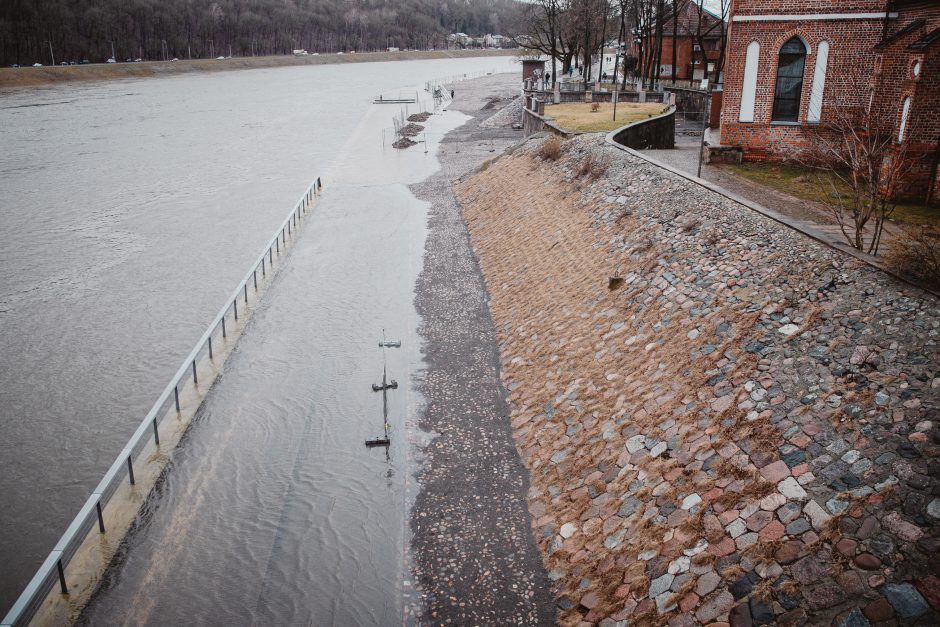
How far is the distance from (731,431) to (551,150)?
18.3m

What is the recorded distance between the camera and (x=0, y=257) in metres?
21.3

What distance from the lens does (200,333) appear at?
52.3 ft

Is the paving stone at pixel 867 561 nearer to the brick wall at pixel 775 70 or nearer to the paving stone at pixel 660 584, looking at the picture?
the paving stone at pixel 660 584

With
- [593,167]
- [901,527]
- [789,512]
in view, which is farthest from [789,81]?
[901,527]

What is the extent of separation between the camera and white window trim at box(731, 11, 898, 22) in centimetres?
1916

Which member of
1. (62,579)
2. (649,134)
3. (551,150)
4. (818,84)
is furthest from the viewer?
(649,134)

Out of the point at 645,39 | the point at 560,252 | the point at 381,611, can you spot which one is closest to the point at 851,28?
the point at 560,252

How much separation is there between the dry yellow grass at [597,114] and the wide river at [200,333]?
7.66m

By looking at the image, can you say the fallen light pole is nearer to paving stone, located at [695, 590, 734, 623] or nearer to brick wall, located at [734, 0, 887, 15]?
paving stone, located at [695, 590, 734, 623]

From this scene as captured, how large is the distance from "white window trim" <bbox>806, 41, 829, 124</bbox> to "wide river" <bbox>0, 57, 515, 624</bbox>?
40.6 ft

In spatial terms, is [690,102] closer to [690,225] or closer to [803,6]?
[803,6]

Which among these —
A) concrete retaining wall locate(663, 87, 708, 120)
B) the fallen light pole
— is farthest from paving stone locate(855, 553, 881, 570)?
concrete retaining wall locate(663, 87, 708, 120)

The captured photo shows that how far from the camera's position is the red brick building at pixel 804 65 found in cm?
1792

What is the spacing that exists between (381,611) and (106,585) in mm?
3393
